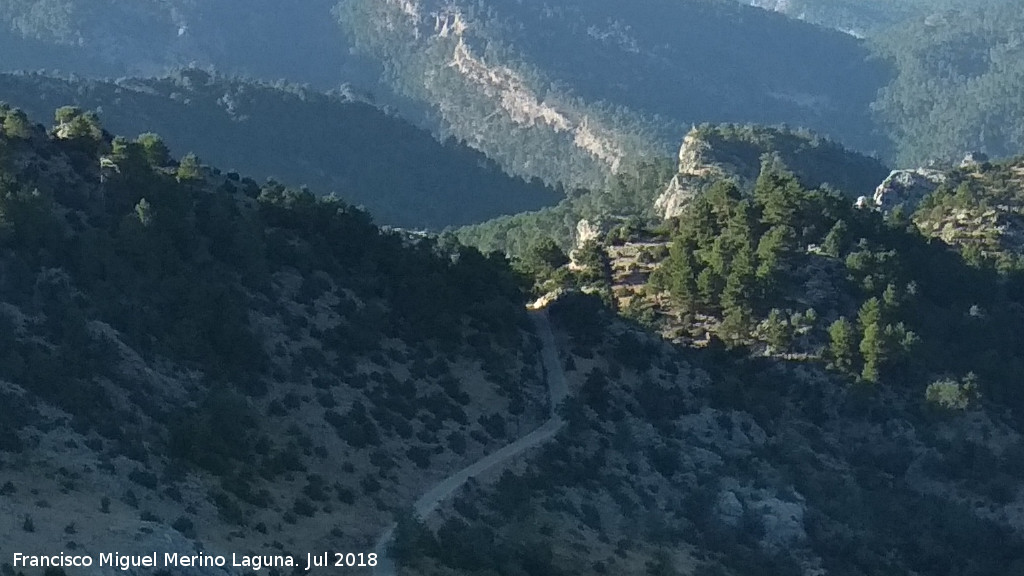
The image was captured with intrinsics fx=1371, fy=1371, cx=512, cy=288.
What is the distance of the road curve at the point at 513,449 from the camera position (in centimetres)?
3269

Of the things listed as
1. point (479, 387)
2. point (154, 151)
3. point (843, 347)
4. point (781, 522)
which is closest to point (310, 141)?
point (154, 151)

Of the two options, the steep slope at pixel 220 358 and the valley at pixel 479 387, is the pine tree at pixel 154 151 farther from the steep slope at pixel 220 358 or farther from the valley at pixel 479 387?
the valley at pixel 479 387

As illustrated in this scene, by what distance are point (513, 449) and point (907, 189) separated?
70.2 metres

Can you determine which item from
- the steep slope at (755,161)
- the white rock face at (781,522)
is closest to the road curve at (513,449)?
the white rock face at (781,522)

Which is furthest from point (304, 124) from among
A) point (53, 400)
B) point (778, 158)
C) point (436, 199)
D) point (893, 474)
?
point (53, 400)

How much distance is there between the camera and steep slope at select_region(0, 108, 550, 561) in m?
30.7

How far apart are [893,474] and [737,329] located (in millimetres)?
8848

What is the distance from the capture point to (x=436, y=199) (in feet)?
544

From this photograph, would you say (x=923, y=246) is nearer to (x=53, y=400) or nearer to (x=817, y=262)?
(x=817, y=262)

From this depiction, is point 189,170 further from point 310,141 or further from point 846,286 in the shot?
point 310,141

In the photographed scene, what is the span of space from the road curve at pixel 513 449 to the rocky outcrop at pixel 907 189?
55755 millimetres

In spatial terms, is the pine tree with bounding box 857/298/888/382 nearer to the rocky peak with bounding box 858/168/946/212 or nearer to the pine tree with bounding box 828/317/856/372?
the pine tree with bounding box 828/317/856/372

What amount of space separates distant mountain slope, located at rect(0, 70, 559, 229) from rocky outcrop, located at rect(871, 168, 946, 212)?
56046 mm

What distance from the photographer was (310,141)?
542 feet
